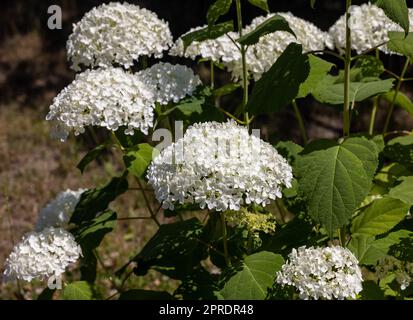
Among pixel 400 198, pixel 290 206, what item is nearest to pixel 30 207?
pixel 290 206

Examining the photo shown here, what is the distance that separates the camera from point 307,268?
7.32ft

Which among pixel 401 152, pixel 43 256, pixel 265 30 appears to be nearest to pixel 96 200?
pixel 43 256

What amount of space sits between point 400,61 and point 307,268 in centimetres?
512

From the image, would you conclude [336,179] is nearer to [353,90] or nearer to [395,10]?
[395,10]

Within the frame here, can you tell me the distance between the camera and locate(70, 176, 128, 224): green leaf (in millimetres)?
3033

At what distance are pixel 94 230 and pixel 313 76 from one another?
1127 millimetres

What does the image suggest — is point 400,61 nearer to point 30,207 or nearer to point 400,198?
point 30,207

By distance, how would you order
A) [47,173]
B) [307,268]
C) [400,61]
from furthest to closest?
1. [400,61]
2. [47,173]
3. [307,268]

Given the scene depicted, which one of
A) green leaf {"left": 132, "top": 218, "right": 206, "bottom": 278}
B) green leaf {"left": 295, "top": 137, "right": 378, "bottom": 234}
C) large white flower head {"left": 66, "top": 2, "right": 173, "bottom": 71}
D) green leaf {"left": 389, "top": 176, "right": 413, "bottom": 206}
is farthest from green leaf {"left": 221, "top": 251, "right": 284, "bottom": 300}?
large white flower head {"left": 66, "top": 2, "right": 173, "bottom": 71}

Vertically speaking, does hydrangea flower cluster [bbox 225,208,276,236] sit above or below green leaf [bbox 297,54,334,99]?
below

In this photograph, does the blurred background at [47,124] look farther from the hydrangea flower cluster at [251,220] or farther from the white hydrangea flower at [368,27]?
the hydrangea flower cluster at [251,220]

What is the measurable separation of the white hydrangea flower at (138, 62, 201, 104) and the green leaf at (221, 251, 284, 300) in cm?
85

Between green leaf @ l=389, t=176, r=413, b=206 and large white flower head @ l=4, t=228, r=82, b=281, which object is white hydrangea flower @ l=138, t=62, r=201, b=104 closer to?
large white flower head @ l=4, t=228, r=82, b=281

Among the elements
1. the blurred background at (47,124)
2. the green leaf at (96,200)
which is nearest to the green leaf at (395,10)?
the green leaf at (96,200)
